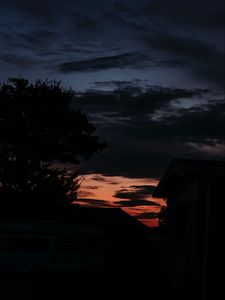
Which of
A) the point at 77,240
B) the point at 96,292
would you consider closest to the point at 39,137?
the point at 77,240

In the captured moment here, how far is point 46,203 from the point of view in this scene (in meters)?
50.3

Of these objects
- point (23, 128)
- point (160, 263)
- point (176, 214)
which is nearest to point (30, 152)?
point (23, 128)

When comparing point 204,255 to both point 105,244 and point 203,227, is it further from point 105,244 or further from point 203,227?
point 105,244

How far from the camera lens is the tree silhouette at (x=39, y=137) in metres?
49.1

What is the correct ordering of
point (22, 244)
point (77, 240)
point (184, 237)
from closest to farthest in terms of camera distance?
point (184, 237), point (22, 244), point (77, 240)

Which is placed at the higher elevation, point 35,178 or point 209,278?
point 35,178

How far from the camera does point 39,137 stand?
161 feet

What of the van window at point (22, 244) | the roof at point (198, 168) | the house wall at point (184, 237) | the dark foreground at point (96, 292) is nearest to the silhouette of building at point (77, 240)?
the van window at point (22, 244)

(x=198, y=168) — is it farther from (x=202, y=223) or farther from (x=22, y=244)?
(x=22, y=244)

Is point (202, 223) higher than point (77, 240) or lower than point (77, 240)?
higher

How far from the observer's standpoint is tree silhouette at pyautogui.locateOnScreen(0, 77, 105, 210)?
161 feet

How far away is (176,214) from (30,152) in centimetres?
3240

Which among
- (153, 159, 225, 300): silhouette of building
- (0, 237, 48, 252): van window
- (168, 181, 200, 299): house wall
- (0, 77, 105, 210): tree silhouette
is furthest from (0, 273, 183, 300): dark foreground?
(0, 77, 105, 210): tree silhouette

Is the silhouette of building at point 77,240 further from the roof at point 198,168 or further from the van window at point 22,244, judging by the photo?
the roof at point 198,168
